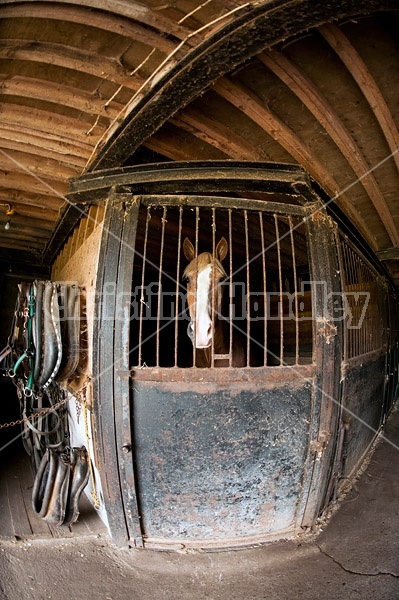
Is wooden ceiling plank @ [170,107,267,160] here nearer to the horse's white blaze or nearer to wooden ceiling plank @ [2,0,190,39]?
wooden ceiling plank @ [2,0,190,39]

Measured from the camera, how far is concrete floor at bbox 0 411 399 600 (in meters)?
2.08

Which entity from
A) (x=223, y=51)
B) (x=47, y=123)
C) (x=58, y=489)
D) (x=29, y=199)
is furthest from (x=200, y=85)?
(x=58, y=489)

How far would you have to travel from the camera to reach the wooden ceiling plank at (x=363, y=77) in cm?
195

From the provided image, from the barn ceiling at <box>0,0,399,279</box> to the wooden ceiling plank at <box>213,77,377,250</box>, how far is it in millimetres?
10

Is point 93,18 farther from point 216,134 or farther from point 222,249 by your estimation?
point 222,249

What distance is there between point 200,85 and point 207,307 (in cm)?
157

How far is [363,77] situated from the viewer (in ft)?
7.29

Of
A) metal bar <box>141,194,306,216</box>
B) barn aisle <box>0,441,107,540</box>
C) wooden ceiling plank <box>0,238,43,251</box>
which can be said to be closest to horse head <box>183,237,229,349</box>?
metal bar <box>141,194,306,216</box>

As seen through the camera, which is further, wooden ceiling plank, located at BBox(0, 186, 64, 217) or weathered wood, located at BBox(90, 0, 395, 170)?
wooden ceiling plank, located at BBox(0, 186, 64, 217)

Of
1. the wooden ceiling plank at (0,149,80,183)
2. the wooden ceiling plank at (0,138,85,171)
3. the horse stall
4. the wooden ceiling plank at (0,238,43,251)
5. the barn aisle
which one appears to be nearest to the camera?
the horse stall

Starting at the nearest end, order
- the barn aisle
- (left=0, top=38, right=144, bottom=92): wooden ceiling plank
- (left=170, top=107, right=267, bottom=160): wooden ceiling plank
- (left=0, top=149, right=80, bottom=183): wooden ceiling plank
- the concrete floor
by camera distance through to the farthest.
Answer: (left=0, top=38, right=144, bottom=92): wooden ceiling plank < the concrete floor < (left=170, top=107, right=267, bottom=160): wooden ceiling plank < the barn aisle < (left=0, top=149, right=80, bottom=183): wooden ceiling plank

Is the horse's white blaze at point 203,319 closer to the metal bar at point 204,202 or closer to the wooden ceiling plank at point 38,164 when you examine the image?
the metal bar at point 204,202

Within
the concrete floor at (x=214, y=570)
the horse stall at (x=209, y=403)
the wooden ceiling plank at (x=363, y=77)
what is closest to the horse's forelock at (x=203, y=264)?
the horse stall at (x=209, y=403)

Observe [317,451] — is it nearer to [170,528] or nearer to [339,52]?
[170,528]
